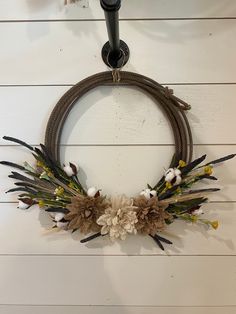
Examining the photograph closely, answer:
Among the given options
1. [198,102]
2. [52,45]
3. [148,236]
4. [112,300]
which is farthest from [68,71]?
[112,300]

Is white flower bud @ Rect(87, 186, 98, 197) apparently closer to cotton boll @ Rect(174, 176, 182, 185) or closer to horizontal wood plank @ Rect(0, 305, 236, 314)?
Answer: cotton boll @ Rect(174, 176, 182, 185)

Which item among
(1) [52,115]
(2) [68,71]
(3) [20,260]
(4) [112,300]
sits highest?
(2) [68,71]

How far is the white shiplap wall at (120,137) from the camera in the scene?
2.69ft

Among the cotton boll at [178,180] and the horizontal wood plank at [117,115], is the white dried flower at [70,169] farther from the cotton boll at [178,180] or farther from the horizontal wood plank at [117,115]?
the cotton boll at [178,180]

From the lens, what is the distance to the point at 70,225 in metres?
0.80

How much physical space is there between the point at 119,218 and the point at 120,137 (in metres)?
0.22

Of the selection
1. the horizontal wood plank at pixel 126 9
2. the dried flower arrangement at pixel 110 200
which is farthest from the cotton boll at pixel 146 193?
the horizontal wood plank at pixel 126 9

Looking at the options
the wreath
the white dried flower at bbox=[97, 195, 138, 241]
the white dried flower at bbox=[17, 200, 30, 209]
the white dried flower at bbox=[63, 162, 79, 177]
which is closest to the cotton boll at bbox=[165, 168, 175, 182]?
the wreath

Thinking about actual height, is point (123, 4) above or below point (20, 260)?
above

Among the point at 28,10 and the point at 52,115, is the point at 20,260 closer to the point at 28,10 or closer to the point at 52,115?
the point at 52,115

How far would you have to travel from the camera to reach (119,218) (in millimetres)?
792

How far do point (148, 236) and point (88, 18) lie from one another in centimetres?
62

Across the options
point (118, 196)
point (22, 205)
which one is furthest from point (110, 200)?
point (22, 205)

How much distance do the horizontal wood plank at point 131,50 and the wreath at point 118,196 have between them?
6 cm
